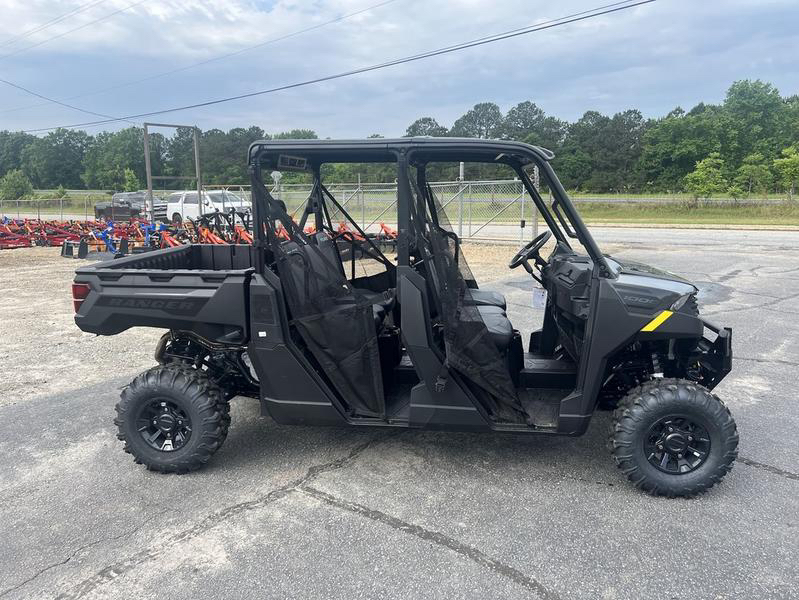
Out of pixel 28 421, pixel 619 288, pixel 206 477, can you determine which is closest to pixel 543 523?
pixel 619 288

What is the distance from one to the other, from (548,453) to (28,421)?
3.81 metres

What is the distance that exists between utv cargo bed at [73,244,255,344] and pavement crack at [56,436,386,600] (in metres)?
0.91

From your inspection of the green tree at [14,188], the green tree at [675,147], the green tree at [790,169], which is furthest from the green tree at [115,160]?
the green tree at [790,169]

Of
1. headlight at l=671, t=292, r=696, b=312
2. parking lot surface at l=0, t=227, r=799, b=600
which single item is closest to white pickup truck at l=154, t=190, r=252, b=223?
parking lot surface at l=0, t=227, r=799, b=600

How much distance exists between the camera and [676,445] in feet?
10.2

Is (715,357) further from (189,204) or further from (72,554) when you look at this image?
(189,204)

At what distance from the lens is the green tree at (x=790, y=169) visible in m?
35.5

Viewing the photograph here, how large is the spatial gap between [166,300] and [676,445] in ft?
9.97

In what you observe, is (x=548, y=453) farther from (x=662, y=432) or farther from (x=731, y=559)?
(x=731, y=559)

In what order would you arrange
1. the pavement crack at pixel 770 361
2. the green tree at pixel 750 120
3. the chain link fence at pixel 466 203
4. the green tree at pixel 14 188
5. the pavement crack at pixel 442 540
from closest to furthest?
1. the pavement crack at pixel 442 540
2. the chain link fence at pixel 466 203
3. the pavement crack at pixel 770 361
4. the green tree at pixel 750 120
5. the green tree at pixel 14 188

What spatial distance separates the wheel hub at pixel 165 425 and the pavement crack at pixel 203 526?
2.13ft

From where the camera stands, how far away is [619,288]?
302 cm

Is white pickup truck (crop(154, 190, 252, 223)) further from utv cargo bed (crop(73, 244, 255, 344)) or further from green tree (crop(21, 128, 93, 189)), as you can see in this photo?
green tree (crop(21, 128, 93, 189))

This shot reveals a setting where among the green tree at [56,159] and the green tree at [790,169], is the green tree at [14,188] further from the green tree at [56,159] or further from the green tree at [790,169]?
the green tree at [790,169]
